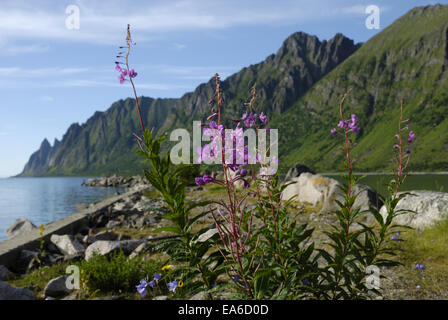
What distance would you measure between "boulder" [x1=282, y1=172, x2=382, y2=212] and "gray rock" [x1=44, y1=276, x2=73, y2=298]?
8.12 m

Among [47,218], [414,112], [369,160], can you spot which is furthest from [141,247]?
[414,112]

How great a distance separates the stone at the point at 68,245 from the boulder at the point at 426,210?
8350 millimetres

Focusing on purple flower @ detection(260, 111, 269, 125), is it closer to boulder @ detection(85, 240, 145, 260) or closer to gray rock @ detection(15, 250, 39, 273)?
boulder @ detection(85, 240, 145, 260)

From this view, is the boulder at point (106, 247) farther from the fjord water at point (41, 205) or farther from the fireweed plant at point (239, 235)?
the fjord water at point (41, 205)

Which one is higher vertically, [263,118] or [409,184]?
[263,118]

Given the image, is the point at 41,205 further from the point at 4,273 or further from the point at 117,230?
the point at 4,273

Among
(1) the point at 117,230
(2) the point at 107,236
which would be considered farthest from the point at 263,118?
(1) the point at 117,230

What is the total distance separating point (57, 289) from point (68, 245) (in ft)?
9.09

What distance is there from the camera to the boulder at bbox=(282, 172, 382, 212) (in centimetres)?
1102

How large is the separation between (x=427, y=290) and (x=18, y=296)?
6368mm

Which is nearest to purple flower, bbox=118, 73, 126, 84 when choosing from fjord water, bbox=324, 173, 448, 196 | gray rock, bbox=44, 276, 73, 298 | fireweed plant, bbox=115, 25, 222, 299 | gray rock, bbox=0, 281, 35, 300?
fireweed plant, bbox=115, 25, 222, 299

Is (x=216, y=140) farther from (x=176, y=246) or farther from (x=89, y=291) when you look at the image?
(x=89, y=291)

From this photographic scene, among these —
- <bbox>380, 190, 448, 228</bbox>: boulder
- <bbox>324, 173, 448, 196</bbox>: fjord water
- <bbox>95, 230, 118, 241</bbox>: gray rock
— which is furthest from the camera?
<bbox>324, 173, 448, 196</bbox>: fjord water

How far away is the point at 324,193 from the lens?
13039mm
